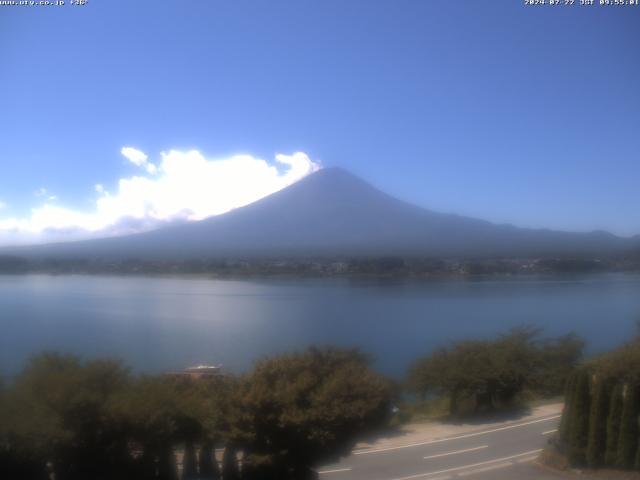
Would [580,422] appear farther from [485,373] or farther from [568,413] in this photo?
[485,373]

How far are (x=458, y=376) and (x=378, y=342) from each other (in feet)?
24.6

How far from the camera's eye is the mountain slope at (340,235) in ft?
114

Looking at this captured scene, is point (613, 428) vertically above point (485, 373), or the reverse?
point (613, 428)

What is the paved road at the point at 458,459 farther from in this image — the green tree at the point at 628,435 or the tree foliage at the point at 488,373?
the tree foliage at the point at 488,373

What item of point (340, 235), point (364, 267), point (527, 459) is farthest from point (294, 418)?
point (340, 235)

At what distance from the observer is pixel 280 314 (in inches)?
890

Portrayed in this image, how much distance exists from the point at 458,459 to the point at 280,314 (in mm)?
15741

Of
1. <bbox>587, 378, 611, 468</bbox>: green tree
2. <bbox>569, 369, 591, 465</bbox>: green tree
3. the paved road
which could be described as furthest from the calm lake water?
<bbox>587, 378, 611, 468</bbox>: green tree

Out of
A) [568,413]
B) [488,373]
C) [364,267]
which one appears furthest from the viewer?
[364,267]

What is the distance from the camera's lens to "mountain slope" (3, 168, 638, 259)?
34.8 metres

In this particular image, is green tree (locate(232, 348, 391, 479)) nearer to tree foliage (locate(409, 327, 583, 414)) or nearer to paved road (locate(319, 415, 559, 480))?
paved road (locate(319, 415, 559, 480))

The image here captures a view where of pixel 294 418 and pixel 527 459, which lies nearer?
pixel 294 418

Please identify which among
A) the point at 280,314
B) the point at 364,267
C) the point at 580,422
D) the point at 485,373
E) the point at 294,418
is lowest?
the point at 485,373

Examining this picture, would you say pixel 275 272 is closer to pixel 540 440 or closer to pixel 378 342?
pixel 378 342
